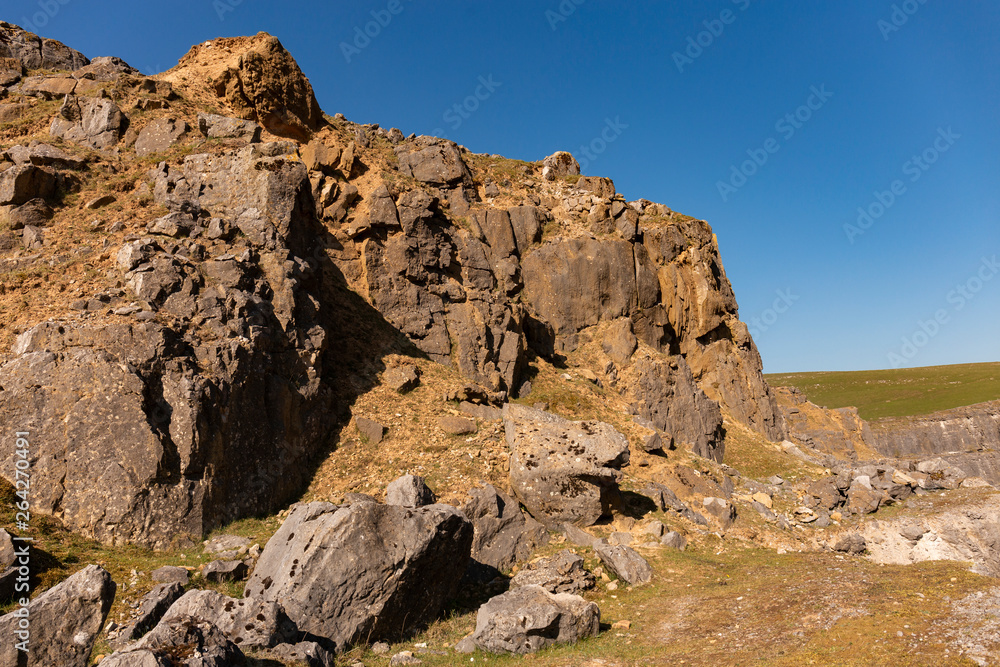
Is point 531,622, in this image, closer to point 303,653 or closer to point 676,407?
point 303,653

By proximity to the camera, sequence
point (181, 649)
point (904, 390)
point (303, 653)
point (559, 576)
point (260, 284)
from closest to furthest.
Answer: point (181, 649), point (303, 653), point (559, 576), point (260, 284), point (904, 390)

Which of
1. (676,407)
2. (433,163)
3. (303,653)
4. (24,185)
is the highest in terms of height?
(433,163)

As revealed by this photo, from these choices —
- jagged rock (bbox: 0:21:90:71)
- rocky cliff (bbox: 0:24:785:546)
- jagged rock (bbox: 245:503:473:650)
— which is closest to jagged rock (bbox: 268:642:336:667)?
jagged rock (bbox: 245:503:473:650)

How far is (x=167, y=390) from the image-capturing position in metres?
14.6

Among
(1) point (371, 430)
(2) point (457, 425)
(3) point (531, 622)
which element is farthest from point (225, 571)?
(2) point (457, 425)

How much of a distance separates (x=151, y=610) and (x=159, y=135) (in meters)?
22.3

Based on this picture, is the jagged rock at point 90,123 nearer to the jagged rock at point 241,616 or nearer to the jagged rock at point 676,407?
the jagged rock at point 241,616

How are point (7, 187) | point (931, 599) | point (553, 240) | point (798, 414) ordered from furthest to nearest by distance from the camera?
point (798, 414) < point (553, 240) < point (7, 187) < point (931, 599)

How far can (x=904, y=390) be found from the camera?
Result: 98875mm

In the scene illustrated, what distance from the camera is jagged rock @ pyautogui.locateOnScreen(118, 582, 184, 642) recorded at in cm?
888

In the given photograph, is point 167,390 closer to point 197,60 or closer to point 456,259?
A: point 456,259

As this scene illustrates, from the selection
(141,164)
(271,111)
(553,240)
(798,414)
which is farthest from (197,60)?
(798,414)

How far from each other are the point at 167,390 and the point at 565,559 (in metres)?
11.5

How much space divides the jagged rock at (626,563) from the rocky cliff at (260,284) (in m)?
8.97
